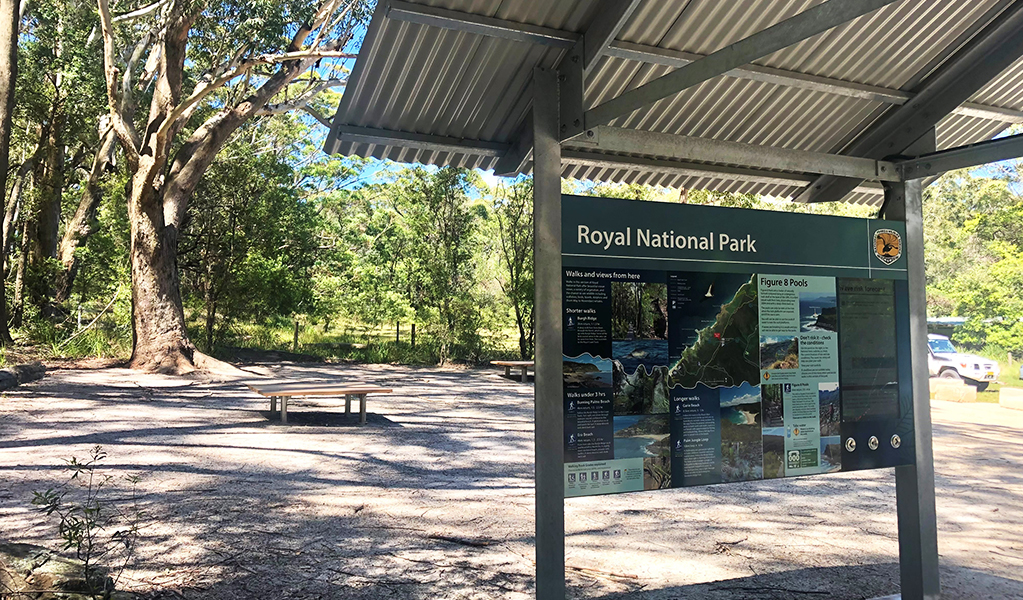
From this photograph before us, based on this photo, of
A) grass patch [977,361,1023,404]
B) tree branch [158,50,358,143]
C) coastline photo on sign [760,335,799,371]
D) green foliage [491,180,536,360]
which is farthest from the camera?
green foliage [491,180,536,360]

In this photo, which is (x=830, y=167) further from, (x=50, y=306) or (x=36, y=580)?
(x=50, y=306)

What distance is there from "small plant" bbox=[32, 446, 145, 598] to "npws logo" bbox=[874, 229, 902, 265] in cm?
390

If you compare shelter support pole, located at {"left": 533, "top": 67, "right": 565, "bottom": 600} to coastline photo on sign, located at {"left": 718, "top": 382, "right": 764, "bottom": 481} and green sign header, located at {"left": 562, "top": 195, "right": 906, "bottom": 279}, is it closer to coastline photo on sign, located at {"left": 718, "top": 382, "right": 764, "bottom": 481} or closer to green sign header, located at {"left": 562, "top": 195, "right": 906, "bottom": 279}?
green sign header, located at {"left": 562, "top": 195, "right": 906, "bottom": 279}

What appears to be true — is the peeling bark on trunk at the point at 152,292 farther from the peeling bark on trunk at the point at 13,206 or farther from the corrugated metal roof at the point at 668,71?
the corrugated metal roof at the point at 668,71

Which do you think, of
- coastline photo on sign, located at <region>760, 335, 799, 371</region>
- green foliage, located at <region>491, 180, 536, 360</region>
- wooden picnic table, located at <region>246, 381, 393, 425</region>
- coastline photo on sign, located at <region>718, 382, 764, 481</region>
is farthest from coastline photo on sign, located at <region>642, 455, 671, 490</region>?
green foliage, located at <region>491, 180, 536, 360</region>

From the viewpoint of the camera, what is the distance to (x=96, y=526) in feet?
15.9

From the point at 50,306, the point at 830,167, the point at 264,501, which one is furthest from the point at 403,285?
the point at 830,167

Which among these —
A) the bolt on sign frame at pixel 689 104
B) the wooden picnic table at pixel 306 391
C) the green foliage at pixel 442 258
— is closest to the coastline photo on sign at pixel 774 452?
the bolt on sign frame at pixel 689 104

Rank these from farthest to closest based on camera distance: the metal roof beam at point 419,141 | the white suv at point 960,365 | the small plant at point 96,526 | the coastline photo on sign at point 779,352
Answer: the white suv at point 960,365 → the metal roof beam at point 419,141 → the coastline photo on sign at point 779,352 → the small plant at point 96,526

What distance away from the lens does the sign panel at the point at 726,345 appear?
3.10 m

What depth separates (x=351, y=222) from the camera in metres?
30.1

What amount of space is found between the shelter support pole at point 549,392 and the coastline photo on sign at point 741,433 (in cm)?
87

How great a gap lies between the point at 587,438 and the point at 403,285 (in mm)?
18978

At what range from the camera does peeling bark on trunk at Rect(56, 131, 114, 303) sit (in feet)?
63.3
